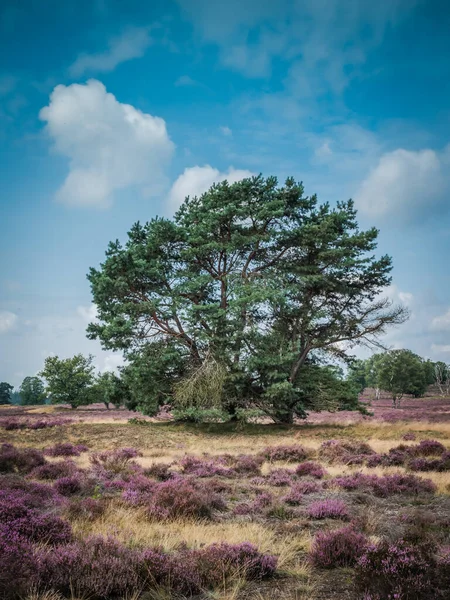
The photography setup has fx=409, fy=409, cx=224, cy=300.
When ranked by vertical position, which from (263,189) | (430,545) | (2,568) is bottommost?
(430,545)

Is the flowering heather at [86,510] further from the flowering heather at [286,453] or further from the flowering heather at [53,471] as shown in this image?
the flowering heather at [286,453]

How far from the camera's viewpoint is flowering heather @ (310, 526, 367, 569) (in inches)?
197

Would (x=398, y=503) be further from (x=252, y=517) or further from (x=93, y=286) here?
(x=93, y=286)

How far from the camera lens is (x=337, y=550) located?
202 inches

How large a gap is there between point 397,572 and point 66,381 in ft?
206

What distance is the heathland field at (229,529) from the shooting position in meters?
4.12

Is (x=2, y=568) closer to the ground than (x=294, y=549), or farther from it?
farther from it

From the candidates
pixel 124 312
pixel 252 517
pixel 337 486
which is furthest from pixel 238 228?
pixel 252 517

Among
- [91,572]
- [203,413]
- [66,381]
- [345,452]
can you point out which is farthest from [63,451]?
[66,381]

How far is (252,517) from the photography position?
751 centimetres

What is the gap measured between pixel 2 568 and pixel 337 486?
8197 millimetres

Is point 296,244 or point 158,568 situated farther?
point 296,244

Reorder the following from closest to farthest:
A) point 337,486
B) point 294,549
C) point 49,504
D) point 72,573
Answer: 1. point 72,573
2. point 294,549
3. point 49,504
4. point 337,486

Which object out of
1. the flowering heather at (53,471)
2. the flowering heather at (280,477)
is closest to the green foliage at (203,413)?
the flowering heather at (280,477)
